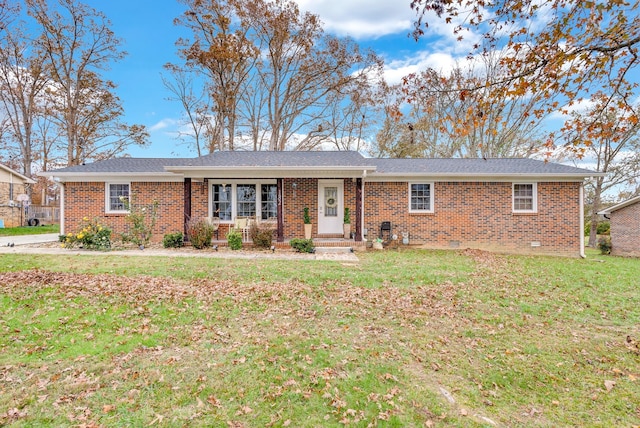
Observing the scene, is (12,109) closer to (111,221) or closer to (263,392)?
(111,221)

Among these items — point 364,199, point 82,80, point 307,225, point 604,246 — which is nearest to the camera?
point 307,225

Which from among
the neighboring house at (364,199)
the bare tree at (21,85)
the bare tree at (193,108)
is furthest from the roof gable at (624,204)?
the bare tree at (21,85)

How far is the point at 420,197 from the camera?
1288cm

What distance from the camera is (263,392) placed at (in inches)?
122

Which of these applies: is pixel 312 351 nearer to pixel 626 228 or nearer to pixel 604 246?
pixel 626 228

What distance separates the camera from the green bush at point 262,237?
1181 cm

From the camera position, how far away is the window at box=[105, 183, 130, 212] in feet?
43.7

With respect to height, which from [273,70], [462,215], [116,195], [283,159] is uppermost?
[273,70]

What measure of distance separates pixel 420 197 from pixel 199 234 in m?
8.45

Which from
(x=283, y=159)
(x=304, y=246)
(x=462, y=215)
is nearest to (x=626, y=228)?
(x=462, y=215)

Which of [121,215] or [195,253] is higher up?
[121,215]

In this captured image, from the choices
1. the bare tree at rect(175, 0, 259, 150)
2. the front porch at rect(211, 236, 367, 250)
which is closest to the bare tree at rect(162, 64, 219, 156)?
the bare tree at rect(175, 0, 259, 150)

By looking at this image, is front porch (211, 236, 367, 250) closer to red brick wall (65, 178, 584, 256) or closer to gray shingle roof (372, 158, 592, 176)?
red brick wall (65, 178, 584, 256)

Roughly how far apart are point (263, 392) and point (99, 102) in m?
30.0
